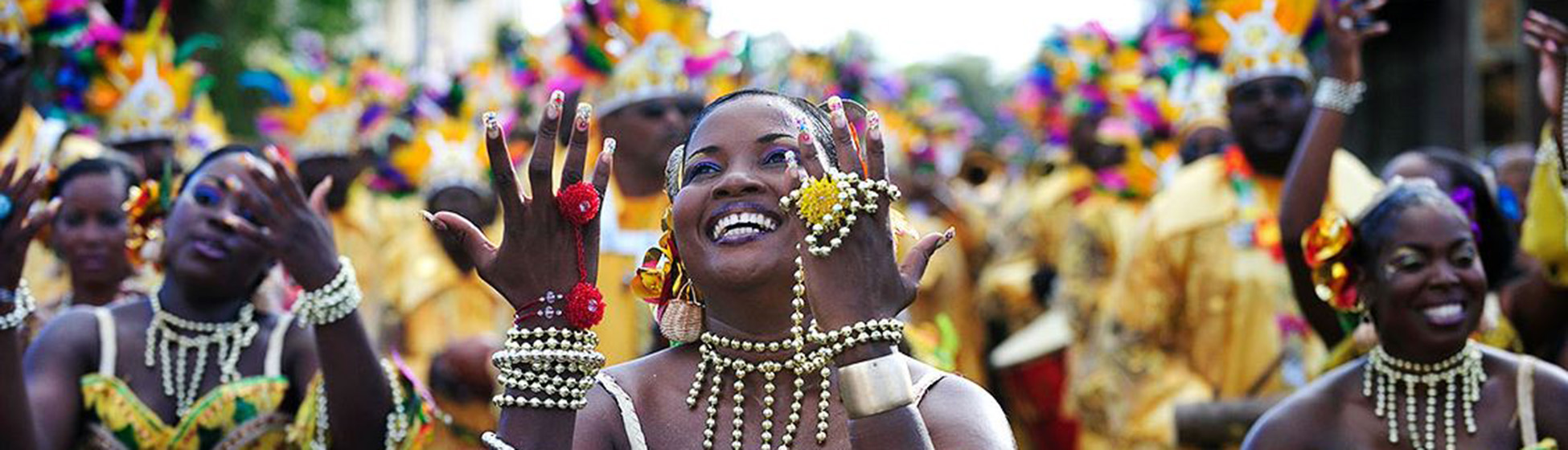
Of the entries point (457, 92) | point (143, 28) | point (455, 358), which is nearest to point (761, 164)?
point (455, 358)

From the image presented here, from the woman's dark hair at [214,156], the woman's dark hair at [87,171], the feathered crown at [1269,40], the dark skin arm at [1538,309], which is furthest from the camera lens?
the feathered crown at [1269,40]

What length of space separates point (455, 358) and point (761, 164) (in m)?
4.57

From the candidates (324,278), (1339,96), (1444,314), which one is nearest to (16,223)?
(324,278)

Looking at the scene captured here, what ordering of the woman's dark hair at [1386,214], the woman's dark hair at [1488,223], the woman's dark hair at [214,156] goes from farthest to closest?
the woman's dark hair at [1488,223]
the woman's dark hair at [214,156]
the woman's dark hair at [1386,214]

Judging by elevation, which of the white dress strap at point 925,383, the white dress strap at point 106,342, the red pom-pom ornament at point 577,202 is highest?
the red pom-pom ornament at point 577,202

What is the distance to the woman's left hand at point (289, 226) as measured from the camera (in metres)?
4.39

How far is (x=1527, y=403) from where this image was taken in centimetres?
442

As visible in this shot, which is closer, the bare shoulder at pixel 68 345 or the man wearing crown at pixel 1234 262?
the bare shoulder at pixel 68 345

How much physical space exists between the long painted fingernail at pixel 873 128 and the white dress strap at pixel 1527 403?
2086mm

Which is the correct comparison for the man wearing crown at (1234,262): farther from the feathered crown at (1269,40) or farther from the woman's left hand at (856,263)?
the woman's left hand at (856,263)

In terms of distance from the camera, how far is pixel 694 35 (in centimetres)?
855

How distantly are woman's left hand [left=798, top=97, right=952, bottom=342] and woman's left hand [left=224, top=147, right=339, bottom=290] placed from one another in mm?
1716

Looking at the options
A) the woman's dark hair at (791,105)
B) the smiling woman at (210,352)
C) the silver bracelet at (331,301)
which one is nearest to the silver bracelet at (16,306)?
the smiling woman at (210,352)

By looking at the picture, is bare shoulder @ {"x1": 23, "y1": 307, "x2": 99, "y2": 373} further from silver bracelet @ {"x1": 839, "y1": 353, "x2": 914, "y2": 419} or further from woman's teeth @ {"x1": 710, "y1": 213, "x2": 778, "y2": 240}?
silver bracelet @ {"x1": 839, "y1": 353, "x2": 914, "y2": 419}
